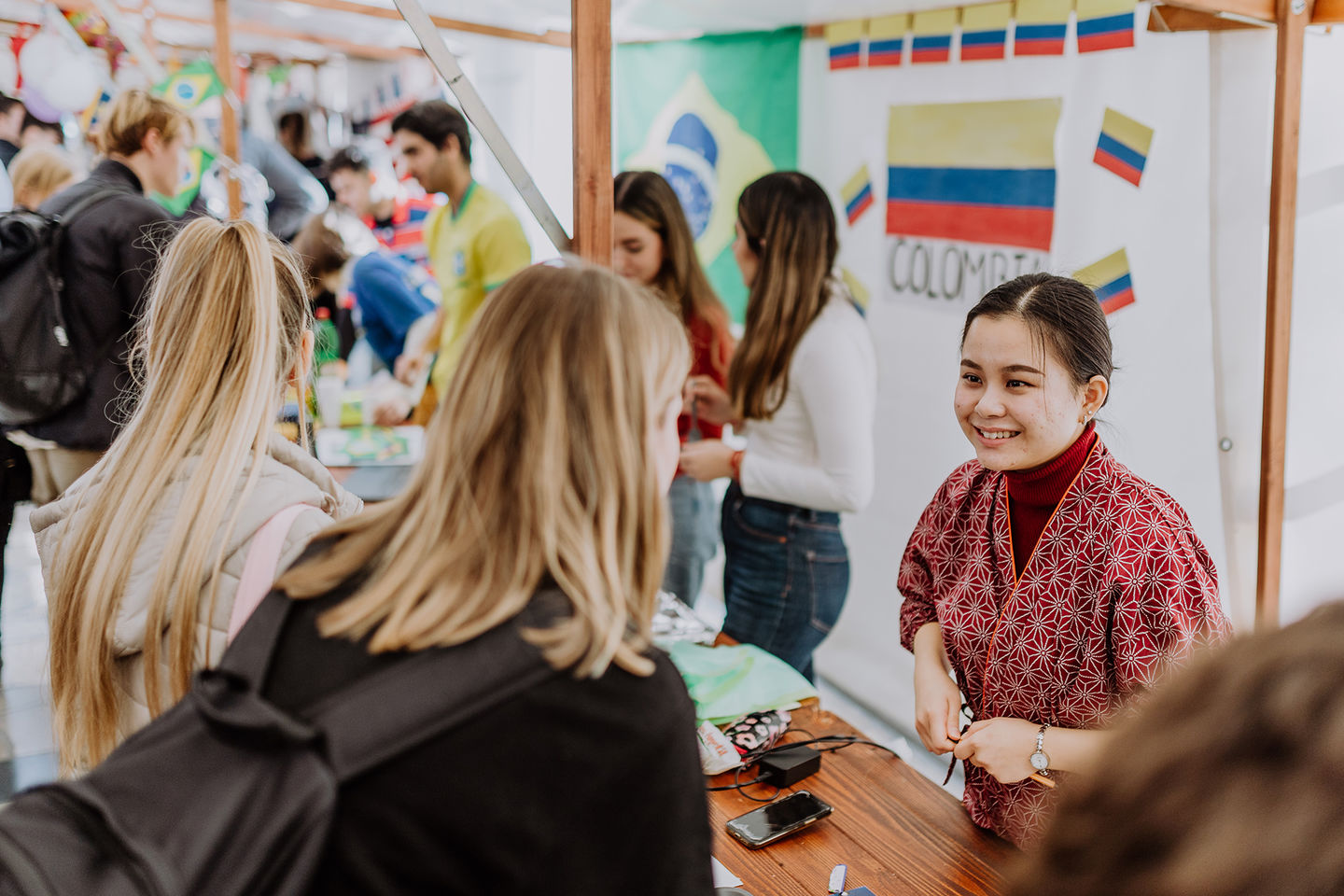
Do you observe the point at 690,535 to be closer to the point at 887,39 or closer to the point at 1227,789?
the point at 887,39

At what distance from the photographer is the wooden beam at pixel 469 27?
Result: 3.86 m

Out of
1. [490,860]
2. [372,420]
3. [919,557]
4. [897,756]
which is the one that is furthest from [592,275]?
[372,420]

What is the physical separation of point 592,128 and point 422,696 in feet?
3.88

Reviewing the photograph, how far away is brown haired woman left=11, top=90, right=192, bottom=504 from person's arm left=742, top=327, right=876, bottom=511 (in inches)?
61.4

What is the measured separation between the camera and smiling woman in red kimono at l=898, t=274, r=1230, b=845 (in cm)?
130

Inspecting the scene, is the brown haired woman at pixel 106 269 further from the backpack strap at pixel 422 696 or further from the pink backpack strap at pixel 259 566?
the backpack strap at pixel 422 696

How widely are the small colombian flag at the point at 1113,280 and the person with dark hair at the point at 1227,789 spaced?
83.4 inches

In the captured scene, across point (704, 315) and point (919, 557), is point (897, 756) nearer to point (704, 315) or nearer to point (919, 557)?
point (919, 557)

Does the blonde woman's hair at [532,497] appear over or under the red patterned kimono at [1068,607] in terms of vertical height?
over

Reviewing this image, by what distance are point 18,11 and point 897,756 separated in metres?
8.11

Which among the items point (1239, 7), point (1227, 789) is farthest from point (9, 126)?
point (1227, 789)

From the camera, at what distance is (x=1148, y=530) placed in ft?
4.33

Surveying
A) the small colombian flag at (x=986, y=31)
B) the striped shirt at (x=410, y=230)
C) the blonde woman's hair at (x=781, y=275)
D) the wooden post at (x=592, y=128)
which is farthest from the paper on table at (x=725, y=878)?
the striped shirt at (x=410, y=230)

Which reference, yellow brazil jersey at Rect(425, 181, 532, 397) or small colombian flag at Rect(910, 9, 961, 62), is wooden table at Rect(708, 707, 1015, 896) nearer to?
yellow brazil jersey at Rect(425, 181, 532, 397)
